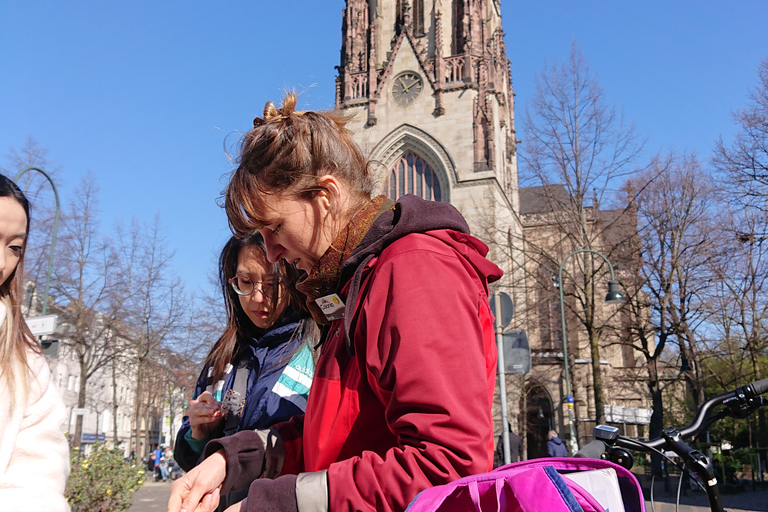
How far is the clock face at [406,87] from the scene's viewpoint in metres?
34.3

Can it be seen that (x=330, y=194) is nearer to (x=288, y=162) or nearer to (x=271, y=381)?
(x=288, y=162)

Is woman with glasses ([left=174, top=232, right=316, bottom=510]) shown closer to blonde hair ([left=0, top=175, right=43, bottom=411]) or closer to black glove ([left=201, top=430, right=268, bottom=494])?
blonde hair ([left=0, top=175, right=43, bottom=411])

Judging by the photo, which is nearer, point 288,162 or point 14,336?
point 288,162

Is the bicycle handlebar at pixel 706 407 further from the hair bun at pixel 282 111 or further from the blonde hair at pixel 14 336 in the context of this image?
the blonde hair at pixel 14 336

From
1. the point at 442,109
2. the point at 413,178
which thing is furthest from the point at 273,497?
the point at 442,109

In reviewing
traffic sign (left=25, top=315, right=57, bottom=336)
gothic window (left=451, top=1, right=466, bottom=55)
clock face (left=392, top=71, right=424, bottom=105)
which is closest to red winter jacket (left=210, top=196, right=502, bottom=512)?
traffic sign (left=25, top=315, right=57, bottom=336)

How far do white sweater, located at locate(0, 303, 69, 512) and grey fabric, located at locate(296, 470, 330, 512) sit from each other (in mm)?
1120

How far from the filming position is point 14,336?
2232 mm

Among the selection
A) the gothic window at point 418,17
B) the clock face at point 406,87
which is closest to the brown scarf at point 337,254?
the clock face at point 406,87

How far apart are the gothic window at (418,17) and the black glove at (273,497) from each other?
37092mm

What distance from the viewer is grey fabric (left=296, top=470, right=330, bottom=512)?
3.83ft

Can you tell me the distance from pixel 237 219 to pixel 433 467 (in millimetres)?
899

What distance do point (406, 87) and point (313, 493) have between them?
34.7 meters

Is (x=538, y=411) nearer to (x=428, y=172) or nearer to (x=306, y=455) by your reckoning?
(x=428, y=172)
